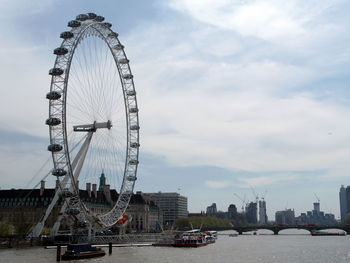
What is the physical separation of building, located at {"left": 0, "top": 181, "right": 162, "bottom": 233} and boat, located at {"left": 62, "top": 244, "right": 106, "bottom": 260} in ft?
82.7

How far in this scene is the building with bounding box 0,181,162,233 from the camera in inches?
3329

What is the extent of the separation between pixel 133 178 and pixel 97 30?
22.1 meters

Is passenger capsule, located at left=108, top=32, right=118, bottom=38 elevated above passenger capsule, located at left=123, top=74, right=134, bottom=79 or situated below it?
above

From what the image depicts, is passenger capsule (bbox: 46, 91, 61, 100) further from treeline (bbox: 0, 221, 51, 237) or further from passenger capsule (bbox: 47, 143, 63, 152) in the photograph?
treeline (bbox: 0, 221, 51, 237)

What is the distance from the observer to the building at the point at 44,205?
8456 cm

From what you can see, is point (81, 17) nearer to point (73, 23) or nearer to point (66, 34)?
point (73, 23)

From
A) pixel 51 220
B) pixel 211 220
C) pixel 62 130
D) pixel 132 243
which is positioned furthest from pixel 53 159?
pixel 211 220

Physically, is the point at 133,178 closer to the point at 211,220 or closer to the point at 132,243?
the point at 132,243

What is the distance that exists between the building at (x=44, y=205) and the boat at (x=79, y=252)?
25.2 metres

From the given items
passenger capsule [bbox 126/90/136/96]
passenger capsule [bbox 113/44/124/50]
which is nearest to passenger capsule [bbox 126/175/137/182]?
passenger capsule [bbox 126/90/136/96]

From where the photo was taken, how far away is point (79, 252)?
49656 millimetres

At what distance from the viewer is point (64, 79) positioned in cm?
5084

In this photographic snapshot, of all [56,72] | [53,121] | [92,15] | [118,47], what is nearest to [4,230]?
[53,121]

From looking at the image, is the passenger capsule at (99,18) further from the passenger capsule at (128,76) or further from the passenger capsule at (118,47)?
the passenger capsule at (128,76)
